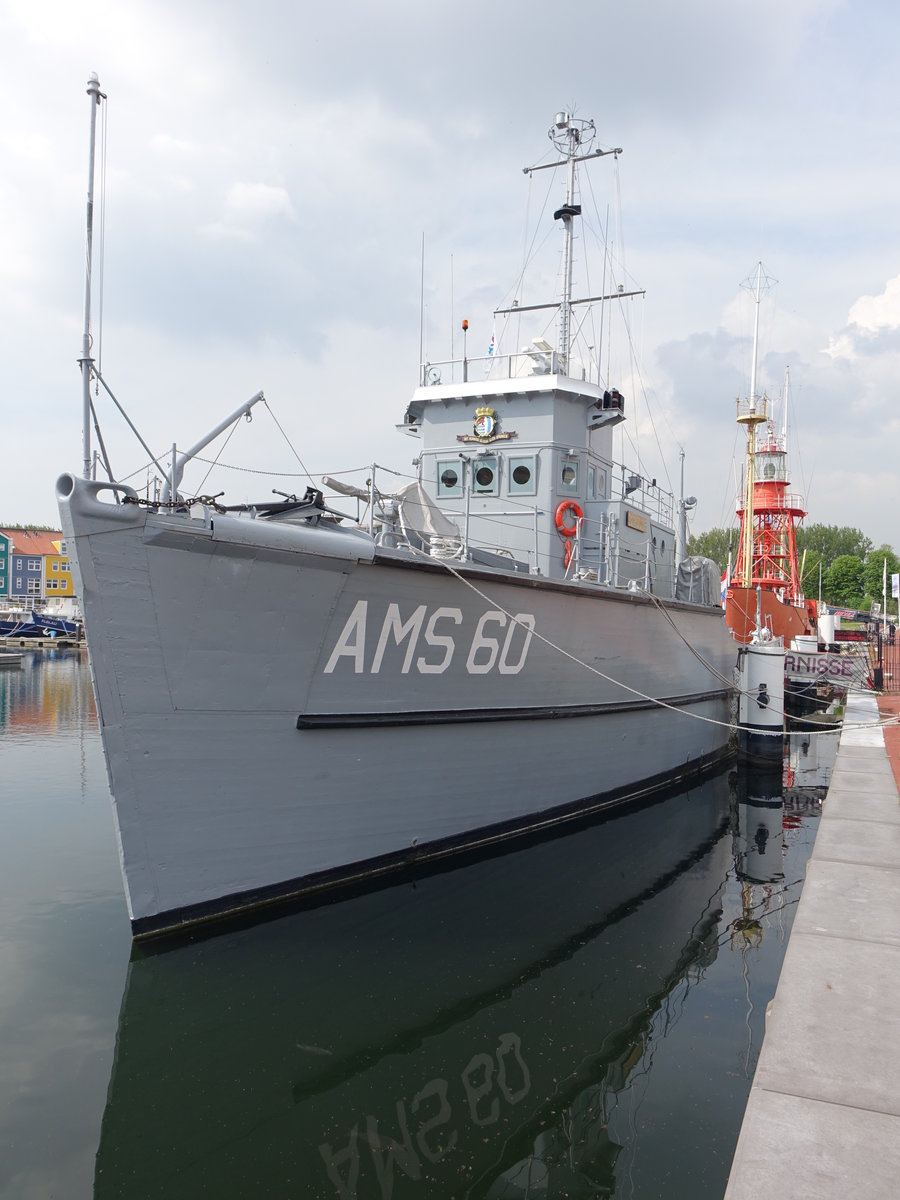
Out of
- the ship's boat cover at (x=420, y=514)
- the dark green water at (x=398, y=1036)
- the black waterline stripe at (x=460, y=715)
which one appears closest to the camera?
the dark green water at (x=398, y=1036)

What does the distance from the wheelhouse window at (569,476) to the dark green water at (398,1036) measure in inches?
163

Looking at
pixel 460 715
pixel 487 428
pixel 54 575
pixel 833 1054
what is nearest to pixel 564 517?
pixel 487 428

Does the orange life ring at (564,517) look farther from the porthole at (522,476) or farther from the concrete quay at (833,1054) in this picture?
the concrete quay at (833,1054)

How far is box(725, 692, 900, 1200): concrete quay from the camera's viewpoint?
6.77 feet

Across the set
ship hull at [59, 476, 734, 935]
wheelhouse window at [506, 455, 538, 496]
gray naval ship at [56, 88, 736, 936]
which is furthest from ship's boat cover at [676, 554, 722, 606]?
ship hull at [59, 476, 734, 935]

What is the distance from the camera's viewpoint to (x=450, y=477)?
9344 mm

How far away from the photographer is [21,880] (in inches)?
248

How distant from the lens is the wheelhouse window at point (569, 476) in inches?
357

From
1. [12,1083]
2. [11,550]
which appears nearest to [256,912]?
[12,1083]

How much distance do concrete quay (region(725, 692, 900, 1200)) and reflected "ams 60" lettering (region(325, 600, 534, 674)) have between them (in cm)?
289

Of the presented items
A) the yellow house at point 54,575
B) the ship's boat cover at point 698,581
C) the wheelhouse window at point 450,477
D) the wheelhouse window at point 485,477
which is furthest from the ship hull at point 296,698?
the yellow house at point 54,575

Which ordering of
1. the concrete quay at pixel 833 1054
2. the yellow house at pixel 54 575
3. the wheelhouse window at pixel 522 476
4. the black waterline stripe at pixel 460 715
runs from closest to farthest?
the concrete quay at pixel 833 1054 < the black waterline stripe at pixel 460 715 < the wheelhouse window at pixel 522 476 < the yellow house at pixel 54 575

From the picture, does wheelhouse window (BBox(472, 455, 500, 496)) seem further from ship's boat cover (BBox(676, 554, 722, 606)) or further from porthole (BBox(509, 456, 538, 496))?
ship's boat cover (BBox(676, 554, 722, 606))

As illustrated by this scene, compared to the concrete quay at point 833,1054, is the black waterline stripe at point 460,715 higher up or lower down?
higher up
